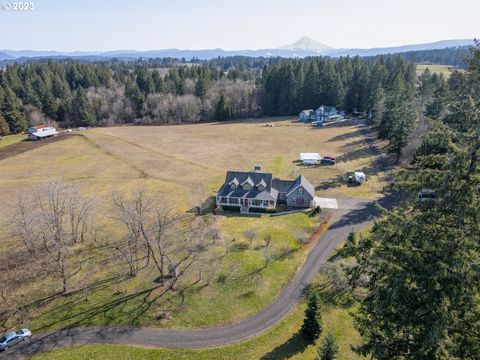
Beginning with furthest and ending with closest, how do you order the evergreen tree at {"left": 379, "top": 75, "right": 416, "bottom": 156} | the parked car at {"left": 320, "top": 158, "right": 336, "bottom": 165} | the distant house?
the distant house → the parked car at {"left": 320, "top": 158, "right": 336, "bottom": 165} → the evergreen tree at {"left": 379, "top": 75, "right": 416, "bottom": 156}

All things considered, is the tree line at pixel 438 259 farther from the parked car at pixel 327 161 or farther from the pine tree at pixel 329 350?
the parked car at pixel 327 161

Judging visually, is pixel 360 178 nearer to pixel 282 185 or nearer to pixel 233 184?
pixel 282 185

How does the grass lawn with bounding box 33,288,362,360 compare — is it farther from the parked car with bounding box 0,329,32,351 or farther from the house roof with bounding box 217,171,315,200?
the house roof with bounding box 217,171,315,200

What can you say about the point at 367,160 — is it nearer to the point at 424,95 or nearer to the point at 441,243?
the point at 424,95

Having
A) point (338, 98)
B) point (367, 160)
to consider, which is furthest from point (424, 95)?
point (367, 160)

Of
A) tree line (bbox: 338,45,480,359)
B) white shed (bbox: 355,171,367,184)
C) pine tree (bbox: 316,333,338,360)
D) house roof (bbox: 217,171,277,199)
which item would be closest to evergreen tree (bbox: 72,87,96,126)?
house roof (bbox: 217,171,277,199)

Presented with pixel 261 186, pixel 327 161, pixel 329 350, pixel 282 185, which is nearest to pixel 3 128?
pixel 261 186
